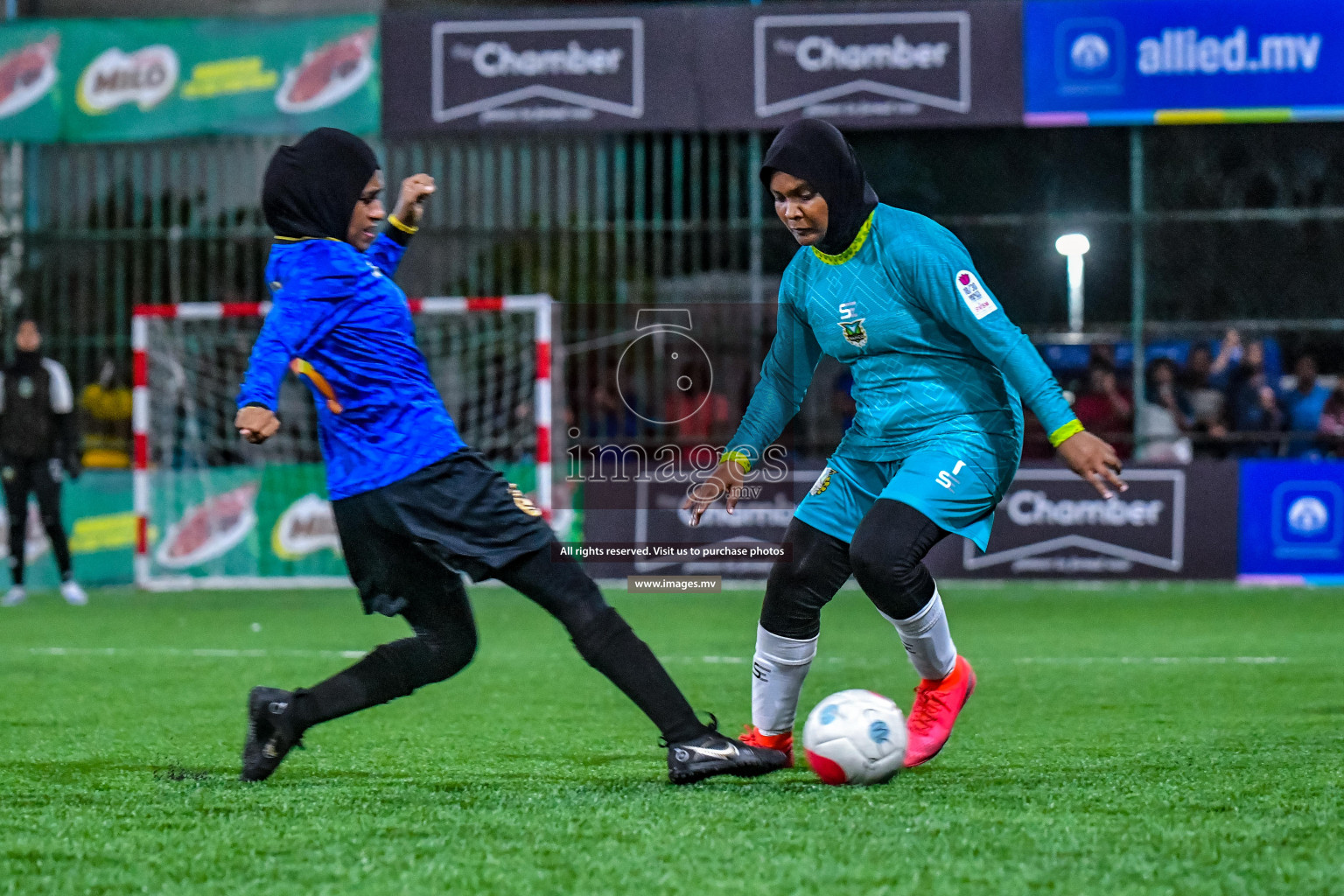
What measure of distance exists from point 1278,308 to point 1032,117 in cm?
283

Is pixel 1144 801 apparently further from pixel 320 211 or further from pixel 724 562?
pixel 724 562

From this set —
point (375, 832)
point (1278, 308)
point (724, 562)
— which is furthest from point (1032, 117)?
point (375, 832)

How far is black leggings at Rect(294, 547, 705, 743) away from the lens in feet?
15.1

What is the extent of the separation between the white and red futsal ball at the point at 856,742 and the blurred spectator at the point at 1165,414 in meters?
9.88

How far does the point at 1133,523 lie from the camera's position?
13719 mm

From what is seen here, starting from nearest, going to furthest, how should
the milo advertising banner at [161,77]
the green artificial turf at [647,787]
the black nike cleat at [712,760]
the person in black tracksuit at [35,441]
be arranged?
the green artificial turf at [647,787]
the black nike cleat at [712,760]
the person in black tracksuit at [35,441]
the milo advertising banner at [161,77]

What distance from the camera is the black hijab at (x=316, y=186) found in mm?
4660

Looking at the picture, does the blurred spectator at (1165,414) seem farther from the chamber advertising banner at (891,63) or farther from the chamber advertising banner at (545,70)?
the chamber advertising banner at (545,70)

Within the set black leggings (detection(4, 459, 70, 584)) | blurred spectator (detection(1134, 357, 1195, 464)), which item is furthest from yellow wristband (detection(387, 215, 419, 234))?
blurred spectator (detection(1134, 357, 1195, 464))

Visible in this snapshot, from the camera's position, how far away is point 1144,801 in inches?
173

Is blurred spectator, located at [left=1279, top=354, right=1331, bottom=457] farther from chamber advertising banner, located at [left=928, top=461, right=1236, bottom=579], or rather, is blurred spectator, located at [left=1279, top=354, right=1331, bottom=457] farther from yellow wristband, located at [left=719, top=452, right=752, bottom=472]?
yellow wristband, located at [left=719, top=452, right=752, bottom=472]

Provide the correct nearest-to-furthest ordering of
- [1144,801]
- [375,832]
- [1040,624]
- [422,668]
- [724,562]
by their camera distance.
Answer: [375,832]
[1144,801]
[422,668]
[1040,624]
[724,562]

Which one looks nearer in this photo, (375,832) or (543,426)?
(375,832)

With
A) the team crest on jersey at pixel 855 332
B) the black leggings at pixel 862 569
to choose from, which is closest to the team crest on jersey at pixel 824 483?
the black leggings at pixel 862 569
